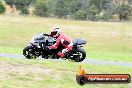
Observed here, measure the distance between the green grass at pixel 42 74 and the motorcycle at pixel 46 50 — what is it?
1.70 metres

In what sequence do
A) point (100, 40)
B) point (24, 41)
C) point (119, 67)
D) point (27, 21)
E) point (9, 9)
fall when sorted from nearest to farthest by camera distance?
point (119, 67)
point (24, 41)
point (100, 40)
point (27, 21)
point (9, 9)

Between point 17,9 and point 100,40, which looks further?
point 17,9

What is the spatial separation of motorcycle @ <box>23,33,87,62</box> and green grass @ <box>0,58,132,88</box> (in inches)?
66.9

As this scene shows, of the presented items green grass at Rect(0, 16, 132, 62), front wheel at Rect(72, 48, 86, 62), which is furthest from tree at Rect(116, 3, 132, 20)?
front wheel at Rect(72, 48, 86, 62)

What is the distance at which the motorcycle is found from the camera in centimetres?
2155

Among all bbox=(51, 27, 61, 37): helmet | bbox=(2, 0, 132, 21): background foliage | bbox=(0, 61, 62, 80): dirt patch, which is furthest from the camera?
bbox=(2, 0, 132, 21): background foliage

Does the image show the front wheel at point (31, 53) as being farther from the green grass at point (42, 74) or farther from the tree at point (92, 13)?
the tree at point (92, 13)

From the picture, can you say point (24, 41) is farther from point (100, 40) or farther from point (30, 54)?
→ point (30, 54)

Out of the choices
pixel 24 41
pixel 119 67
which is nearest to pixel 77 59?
pixel 119 67

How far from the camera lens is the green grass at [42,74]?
Result: 15.5 meters

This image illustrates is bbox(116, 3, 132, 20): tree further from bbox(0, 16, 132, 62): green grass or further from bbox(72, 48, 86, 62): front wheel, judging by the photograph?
bbox(72, 48, 86, 62): front wheel

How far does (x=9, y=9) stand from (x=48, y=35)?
334ft

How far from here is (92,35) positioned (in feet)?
210

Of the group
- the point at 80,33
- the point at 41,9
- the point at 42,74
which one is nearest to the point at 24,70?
the point at 42,74
